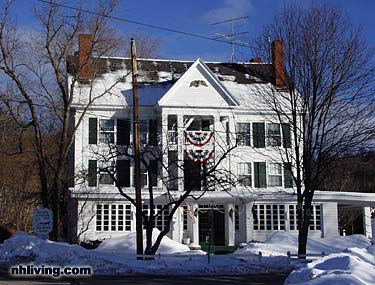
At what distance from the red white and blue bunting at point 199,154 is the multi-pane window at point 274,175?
5.02 m

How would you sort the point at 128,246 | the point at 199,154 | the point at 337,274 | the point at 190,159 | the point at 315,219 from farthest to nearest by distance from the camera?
the point at 315,219 → the point at 199,154 → the point at 190,159 → the point at 128,246 → the point at 337,274

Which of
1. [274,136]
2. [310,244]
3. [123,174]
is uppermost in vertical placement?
[274,136]

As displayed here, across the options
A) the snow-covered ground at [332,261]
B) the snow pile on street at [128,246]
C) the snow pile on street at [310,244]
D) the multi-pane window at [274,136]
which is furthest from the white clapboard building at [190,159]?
the snow pile on street at [128,246]

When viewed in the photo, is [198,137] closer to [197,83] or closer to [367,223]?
[197,83]

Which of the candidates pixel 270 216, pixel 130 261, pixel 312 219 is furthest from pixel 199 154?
pixel 130 261

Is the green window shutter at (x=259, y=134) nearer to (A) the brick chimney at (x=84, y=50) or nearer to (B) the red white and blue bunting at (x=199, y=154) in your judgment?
(B) the red white and blue bunting at (x=199, y=154)

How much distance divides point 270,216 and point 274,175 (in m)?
2.86

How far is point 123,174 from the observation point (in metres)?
35.5

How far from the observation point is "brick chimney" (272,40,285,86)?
23.7 meters

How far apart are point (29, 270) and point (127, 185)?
51.6 ft

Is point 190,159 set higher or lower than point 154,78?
lower

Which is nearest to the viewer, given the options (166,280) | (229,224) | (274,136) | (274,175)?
(166,280)

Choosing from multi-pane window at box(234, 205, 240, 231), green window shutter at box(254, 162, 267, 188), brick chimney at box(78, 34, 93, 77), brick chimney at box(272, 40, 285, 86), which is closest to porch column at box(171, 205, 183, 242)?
multi-pane window at box(234, 205, 240, 231)

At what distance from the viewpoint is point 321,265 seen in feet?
47.4
